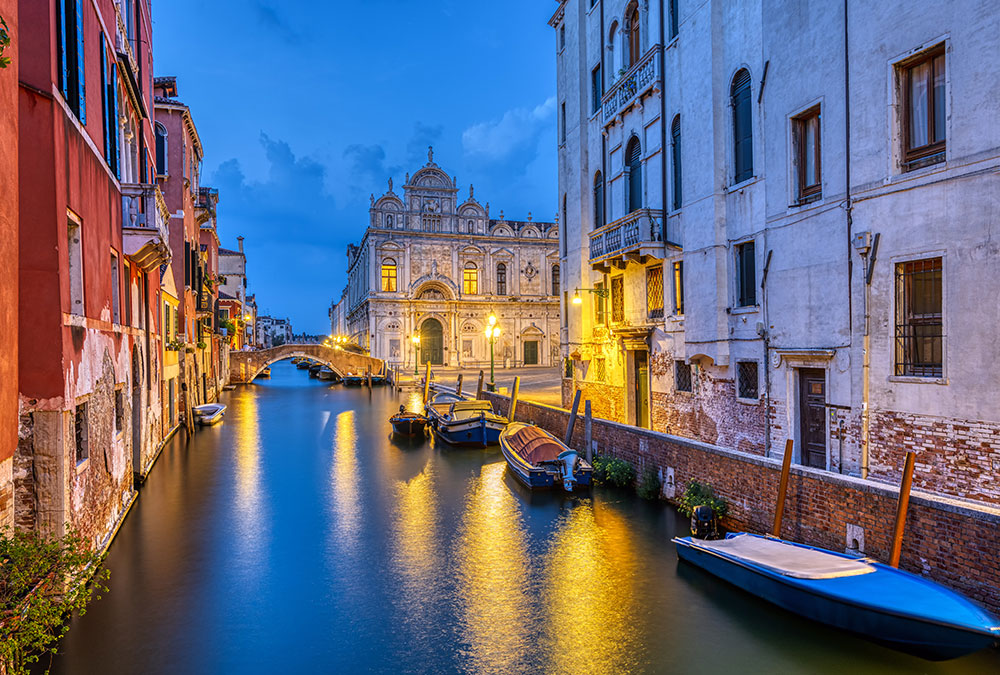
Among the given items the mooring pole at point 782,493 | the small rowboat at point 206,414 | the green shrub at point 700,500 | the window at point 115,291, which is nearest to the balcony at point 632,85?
the green shrub at point 700,500

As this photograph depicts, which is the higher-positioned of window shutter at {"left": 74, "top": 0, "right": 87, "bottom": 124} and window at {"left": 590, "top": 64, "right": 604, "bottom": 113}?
window at {"left": 590, "top": 64, "right": 604, "bottom": 113}

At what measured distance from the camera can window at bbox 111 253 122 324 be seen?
31.6 ft

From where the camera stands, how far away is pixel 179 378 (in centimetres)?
2077

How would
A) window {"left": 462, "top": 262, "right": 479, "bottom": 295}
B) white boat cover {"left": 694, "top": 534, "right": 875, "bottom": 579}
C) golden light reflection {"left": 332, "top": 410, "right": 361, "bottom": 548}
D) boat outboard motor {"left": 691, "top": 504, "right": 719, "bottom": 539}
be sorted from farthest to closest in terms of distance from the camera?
window {"left": 462, "top": 262, "right": 479, "bottom": 295}, golden light reflection {"left": 332, "top": 410, "right": 361, "bottom": 548}, boat outboard motor {"left": 691, "top": 504, "right": 719, "bottom": 539}, white boat cover {"left": 694, "top": 534, "right": 875, "bottom": 579}

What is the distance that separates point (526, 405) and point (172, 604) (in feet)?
41.6

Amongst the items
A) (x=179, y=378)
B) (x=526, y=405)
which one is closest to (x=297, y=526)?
(x=526, y=405)

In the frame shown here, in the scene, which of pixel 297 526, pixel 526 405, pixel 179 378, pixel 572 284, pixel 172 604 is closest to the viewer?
pixel 172 604

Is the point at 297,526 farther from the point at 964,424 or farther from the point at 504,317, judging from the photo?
the point at 504,317

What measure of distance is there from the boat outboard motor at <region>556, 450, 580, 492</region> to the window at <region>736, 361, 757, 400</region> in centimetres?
359

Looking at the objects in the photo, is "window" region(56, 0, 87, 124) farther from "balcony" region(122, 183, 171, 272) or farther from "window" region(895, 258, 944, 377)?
"window" region(895, 258, 944, 377)

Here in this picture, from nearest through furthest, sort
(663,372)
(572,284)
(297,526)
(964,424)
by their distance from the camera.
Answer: (964,424) < (297,526) < (663,372) < (572,284)

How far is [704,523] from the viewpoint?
8617 millimetres

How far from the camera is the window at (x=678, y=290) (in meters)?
13.1

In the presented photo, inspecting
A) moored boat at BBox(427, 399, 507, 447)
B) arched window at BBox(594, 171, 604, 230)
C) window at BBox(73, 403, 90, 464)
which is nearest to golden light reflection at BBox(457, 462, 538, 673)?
window at BBox(73, 403, 90, 464)
